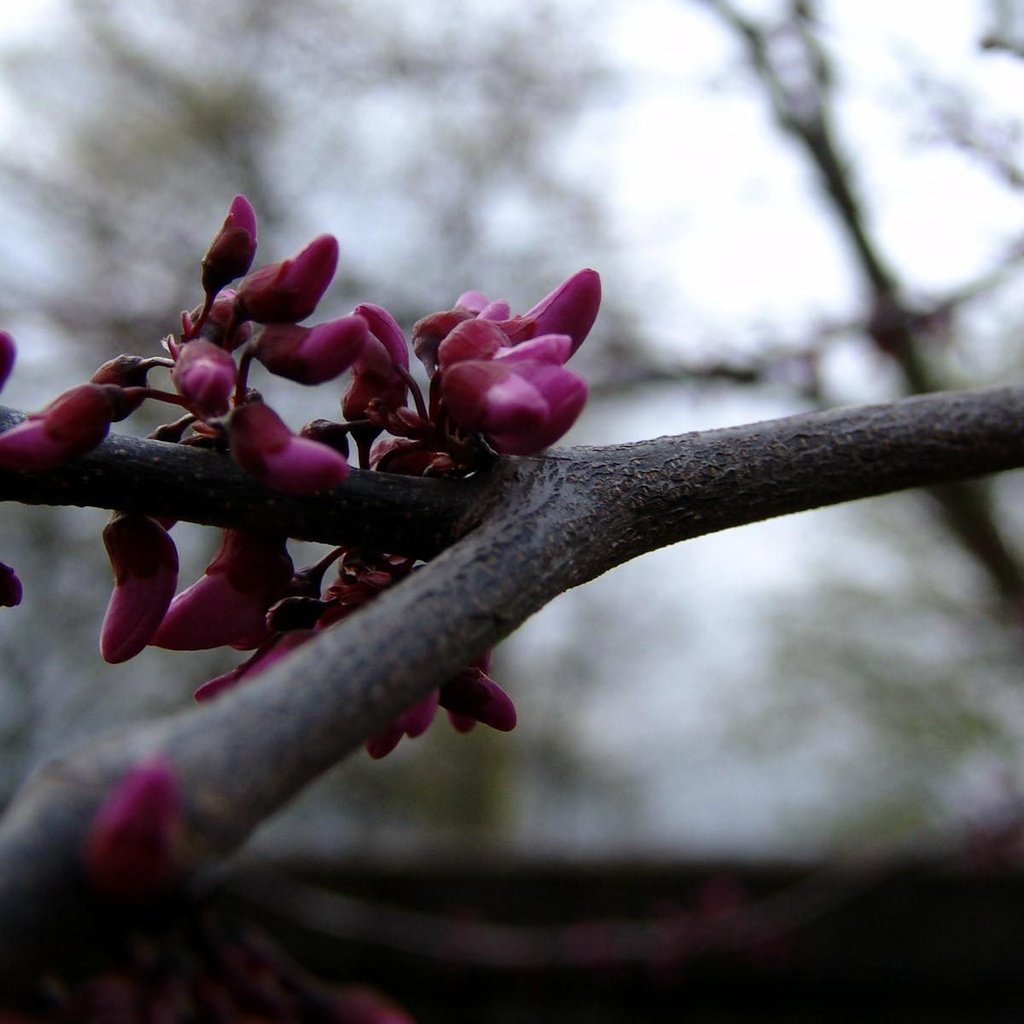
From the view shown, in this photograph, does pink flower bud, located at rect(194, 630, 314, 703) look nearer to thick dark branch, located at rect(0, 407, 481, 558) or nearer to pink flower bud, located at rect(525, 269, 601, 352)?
thick dark branch, located at rect(0, 407, 481, 558)

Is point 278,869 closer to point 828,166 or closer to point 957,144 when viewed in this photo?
point 957,144

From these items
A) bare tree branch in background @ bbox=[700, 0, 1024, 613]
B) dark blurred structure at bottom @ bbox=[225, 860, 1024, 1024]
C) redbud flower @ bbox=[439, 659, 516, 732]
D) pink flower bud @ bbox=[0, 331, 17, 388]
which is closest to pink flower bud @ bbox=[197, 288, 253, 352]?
pink flower bud @ bbox=[0, 331, 17, 388]

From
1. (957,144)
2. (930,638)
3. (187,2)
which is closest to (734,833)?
(930,638)

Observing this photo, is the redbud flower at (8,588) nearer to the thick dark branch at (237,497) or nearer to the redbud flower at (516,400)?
the thick dark branch at (237,497)

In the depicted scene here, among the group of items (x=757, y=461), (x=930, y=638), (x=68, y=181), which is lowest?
(x=757, y=461)

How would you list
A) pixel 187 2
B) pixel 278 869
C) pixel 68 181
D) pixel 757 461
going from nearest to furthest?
pixel 757 461 → pixel 278 869 → pixel 68 181 → pixel 187 2

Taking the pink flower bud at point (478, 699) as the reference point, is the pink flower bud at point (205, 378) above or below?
above

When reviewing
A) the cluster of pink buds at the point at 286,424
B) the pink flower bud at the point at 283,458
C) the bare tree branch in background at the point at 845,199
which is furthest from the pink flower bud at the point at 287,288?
the bare tree branch in background at the point at 845,199
